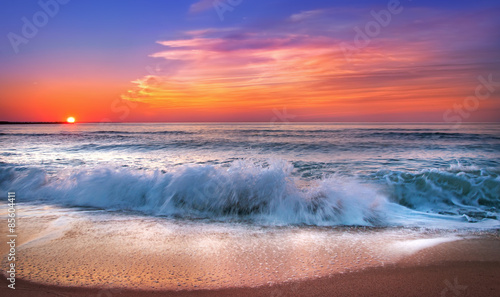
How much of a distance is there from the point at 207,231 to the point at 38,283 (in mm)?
2094

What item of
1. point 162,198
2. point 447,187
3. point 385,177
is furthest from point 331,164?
point 162,198

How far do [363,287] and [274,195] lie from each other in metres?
3.11

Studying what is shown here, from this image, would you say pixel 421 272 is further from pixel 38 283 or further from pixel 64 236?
pixel 64 236

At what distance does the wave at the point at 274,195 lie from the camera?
5258 millimetres

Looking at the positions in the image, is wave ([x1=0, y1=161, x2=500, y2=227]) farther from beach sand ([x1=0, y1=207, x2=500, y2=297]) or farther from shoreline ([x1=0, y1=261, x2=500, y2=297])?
shoreline ([x1=0, y1=261, x2=500, y2=297])

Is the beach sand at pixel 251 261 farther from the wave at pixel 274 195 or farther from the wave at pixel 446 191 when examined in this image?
the wave at pixel 446 191

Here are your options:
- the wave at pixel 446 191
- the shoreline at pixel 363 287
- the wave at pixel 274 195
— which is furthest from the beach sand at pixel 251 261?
the wave at pixel 446 191

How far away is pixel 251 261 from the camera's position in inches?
128

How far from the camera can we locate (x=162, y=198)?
622cm

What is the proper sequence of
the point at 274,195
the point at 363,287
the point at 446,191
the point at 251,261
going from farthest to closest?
the point at 446,191, the point at 274,195, the point at 251,261, the point at 363,287

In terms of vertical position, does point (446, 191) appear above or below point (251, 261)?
above

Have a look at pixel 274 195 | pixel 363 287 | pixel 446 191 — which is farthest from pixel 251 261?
pixel 446 191

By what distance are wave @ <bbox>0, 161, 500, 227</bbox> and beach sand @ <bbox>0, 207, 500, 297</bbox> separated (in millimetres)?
801

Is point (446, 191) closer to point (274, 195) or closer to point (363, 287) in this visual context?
point (274, 195)
